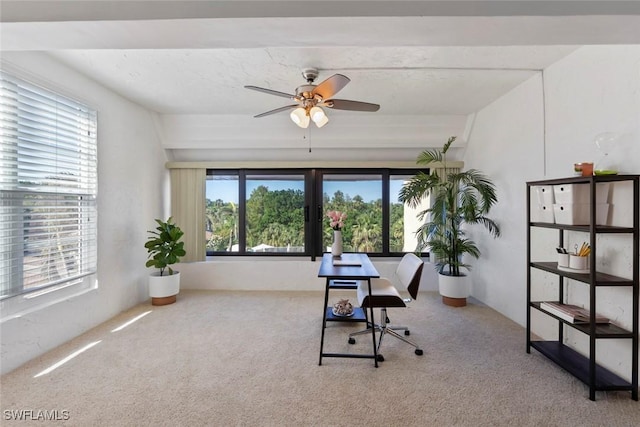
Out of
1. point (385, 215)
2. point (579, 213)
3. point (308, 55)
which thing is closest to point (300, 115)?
point (308, 55)

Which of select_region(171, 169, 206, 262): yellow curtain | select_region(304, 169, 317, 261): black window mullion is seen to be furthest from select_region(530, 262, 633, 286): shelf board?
select_region(171, 169, 206, 262): yellow curtain

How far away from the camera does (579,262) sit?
213cm

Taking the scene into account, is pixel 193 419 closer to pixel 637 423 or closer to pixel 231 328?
pixel 231 328

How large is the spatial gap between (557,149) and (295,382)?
9.62 ft

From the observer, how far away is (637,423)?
1.73m

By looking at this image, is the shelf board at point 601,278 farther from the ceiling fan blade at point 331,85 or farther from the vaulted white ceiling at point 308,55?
the ceiling fan blade at point 331,85

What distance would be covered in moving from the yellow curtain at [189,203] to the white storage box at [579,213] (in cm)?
428

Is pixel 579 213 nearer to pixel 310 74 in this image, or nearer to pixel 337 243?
pixel 337 243

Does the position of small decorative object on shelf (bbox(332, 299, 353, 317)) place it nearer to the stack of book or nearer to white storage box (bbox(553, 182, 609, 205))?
the stack of book

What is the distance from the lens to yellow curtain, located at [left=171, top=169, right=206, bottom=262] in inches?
178

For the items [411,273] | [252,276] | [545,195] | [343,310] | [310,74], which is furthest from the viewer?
[252,276]

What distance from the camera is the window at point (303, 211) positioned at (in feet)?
15.5

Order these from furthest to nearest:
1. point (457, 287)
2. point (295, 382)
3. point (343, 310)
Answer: point (457, 287), point (343, 310), point (295, 382)

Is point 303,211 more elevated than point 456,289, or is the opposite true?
point 303,211
